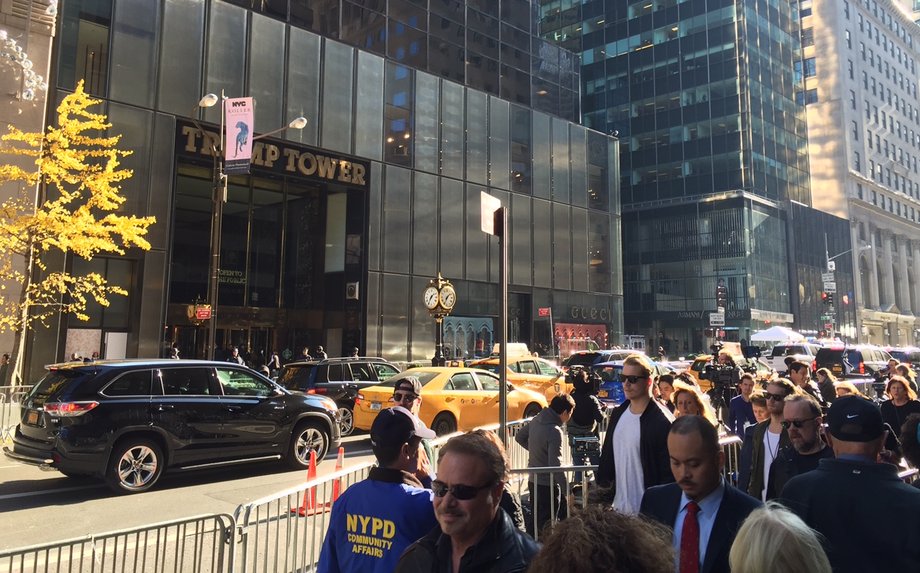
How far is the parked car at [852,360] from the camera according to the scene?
58.4 feet

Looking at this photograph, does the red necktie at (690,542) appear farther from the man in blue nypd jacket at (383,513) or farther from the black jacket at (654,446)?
the black jacket at (654,446)

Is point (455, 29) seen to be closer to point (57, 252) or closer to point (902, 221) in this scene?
point (57, 252)

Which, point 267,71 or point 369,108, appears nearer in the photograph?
point 267,71

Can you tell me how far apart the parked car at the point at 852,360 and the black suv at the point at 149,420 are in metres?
15.0

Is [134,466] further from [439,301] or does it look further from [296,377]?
[439,301]

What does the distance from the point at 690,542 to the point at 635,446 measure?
6.18 ft

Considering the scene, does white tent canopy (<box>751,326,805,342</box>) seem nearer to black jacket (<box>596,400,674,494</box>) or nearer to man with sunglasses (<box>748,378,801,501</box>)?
man with sunglasses (<box>748,378,801,501</box>)

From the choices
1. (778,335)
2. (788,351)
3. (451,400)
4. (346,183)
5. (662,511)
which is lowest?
(451,400)

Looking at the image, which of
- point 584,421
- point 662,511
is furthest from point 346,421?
point 662,511

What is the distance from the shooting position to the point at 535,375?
56.1ft

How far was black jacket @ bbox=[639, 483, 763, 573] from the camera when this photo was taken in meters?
2.60

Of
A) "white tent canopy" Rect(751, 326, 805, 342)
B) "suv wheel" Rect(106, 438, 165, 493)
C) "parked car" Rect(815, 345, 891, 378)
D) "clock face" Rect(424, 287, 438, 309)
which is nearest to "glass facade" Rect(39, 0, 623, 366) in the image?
"clock face" Rect(424, 287, 438, 309)

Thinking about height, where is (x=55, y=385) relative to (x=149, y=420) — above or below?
above

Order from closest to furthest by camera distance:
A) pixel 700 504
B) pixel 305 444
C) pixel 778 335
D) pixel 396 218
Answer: pixel 700 504 → pixel 305 444 → pixel 778 335 → pixel 396 218
